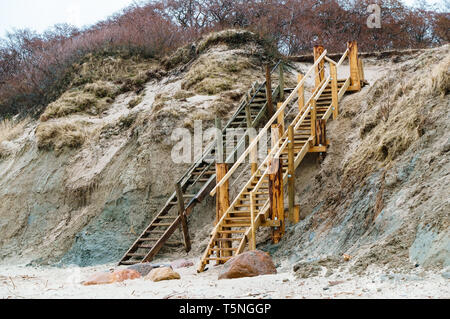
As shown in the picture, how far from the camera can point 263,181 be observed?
510 inches

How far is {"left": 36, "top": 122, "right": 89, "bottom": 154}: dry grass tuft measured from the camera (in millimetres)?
19906

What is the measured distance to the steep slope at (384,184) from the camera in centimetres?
747

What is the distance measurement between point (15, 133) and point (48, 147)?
452 centimetres

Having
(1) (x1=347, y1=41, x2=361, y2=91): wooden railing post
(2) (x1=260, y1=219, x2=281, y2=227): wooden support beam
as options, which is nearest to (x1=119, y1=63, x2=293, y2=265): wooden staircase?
(1) (x1=347, y1=41, x2=361, y2=91): wooden railing post

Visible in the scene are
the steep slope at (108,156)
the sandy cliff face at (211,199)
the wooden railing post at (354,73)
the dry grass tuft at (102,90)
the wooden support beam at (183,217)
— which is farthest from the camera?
the dry grass tuft at (102,90)

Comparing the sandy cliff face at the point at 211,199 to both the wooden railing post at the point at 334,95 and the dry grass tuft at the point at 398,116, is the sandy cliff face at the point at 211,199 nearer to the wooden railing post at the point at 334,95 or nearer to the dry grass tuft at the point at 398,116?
the dry grass tuft at the point at 398,116

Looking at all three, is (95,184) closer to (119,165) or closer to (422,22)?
(119,165)

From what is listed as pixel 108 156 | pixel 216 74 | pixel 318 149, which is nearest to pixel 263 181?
pixel 318 149

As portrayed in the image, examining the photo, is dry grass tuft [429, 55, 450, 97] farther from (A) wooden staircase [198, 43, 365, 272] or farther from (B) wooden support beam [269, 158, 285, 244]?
(B) wooden support beam [269, 158, 285, 244]

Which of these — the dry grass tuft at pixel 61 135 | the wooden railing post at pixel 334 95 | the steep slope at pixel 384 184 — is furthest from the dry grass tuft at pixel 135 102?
the steep slope at pixel 384 184

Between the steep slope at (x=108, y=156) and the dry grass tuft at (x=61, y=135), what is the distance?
36mm

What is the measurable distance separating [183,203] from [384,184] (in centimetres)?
631

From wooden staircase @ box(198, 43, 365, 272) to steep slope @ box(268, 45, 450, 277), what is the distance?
0.59 meters
